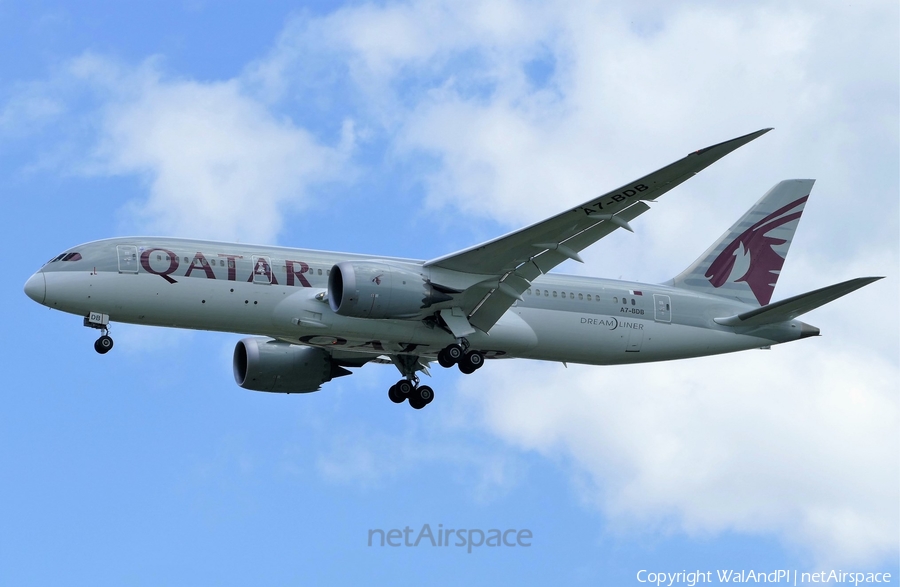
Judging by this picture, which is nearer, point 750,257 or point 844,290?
point 844,290

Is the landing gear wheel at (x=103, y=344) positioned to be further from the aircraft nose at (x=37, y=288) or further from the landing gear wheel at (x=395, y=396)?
the landing gear wheel at (x=395, y=396)

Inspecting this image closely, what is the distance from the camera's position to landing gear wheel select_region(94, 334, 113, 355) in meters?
35.6

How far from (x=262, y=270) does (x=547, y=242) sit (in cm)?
806

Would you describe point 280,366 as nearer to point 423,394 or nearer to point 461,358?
point 423,394

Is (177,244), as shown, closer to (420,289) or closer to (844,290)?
(420,289)

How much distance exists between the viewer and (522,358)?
40000 mm

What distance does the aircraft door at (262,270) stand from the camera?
118ft

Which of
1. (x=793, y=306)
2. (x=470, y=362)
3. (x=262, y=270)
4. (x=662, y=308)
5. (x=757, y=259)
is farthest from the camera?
(x=757, y=259)

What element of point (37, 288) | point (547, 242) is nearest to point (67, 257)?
point (37, 288)

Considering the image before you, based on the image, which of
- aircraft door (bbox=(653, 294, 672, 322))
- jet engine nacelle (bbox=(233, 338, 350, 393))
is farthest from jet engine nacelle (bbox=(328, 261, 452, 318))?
aircraft door (bbox=(653, 294, 672, 322))

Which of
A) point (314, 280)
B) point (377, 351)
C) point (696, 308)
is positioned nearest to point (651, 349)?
point (696, 308)

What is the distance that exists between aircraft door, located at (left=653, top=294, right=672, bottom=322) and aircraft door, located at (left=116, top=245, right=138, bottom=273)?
53.3 feet

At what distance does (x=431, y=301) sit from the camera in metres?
36.7

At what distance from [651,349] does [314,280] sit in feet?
37.0
